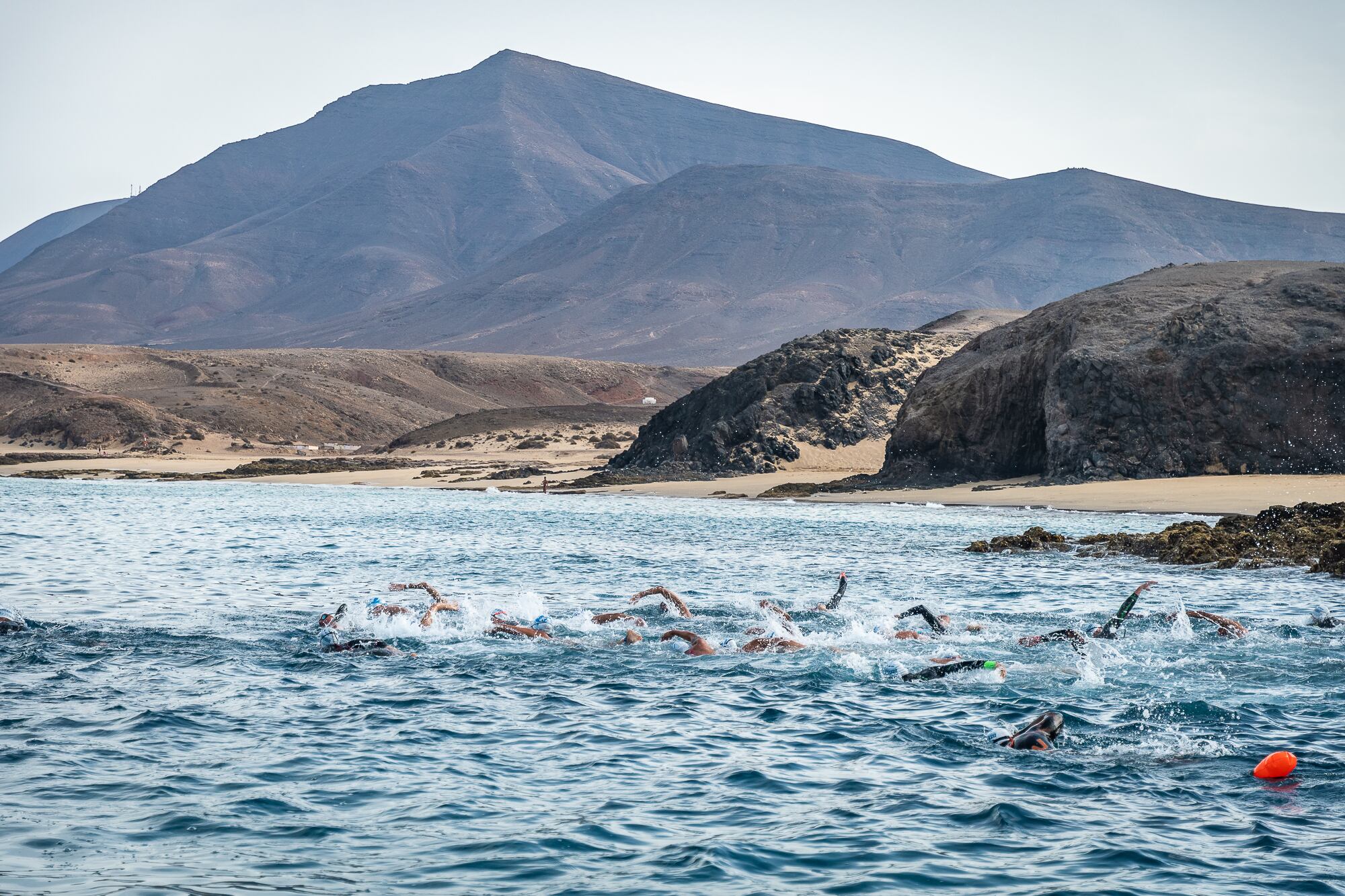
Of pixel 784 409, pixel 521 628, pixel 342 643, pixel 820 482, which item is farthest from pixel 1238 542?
pixel 784 409

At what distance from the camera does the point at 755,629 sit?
687 inches

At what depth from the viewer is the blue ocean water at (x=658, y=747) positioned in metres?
8.45

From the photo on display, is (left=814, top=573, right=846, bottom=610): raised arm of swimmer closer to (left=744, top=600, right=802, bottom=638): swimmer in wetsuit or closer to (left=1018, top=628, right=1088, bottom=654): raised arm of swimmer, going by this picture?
(left=744, top=600, right=802, bottom=638): swimmer in wetsuit

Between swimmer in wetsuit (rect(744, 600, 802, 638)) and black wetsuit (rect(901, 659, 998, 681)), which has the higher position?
swimmer in wetsuit (rect(744, 600, 802, 638))

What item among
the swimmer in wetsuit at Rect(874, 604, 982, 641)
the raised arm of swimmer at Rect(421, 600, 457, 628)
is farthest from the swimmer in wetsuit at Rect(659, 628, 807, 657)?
the raised arm of swimmer at Rect(421, 600, 457, 628)

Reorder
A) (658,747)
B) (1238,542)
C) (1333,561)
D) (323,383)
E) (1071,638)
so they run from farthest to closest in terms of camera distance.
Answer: (323,383) < (1238,542) < (1333,561) < (1071,638) < (658,747)

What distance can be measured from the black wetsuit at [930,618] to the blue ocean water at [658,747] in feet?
0.73

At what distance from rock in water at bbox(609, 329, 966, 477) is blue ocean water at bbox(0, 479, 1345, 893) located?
36944 mm

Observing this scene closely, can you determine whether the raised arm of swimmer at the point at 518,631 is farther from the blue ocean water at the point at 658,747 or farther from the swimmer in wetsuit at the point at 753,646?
the swimmer in wetsuit at the point at 753,646

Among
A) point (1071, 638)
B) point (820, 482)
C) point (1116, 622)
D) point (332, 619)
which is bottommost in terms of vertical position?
point (1071, 638)

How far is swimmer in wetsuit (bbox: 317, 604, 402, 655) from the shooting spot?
16.0 m

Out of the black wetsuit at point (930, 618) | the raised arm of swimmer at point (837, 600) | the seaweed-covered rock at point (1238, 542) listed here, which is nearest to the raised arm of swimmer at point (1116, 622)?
the black wetsuit at point (930, 618)

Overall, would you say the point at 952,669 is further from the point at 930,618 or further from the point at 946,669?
the point at 930,618

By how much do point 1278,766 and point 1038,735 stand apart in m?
1.94
